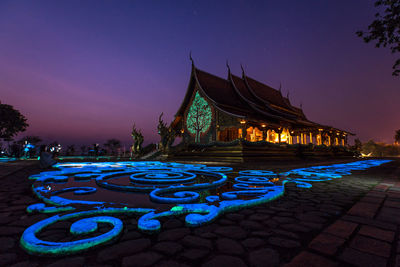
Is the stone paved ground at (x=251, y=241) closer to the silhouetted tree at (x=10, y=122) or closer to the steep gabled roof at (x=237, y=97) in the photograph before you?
the steep gabled roof at (x=237, y=97)

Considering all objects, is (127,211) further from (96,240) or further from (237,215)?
(237,215)

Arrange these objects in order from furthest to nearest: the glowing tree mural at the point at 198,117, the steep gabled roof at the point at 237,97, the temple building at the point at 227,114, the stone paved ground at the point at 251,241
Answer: the glowing tree mural at the point at 198,117, the steep gabled roof at the point at 237,97, the temple building at the point at 227,114, the stone paved ground at the point at 251,241

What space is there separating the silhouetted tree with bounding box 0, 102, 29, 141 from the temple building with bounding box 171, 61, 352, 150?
23.7 metres

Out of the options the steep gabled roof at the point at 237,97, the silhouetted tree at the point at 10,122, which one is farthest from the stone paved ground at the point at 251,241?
the silhouetted tree at the point at 10,122

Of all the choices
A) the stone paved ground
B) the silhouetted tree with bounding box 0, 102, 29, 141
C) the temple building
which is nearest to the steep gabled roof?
the temple building

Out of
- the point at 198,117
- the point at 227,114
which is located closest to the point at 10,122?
the point at 198,117

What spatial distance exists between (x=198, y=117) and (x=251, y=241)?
17.0 meters

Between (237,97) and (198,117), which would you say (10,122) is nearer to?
(198,117)

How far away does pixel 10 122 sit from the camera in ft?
84.8

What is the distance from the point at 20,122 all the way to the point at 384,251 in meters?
37.3

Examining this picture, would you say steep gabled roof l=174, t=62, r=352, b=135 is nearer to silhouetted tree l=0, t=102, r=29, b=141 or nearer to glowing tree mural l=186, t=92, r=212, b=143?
glowing tree mural l=186, t=92, r=212, b=143

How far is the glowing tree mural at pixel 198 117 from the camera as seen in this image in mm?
17459

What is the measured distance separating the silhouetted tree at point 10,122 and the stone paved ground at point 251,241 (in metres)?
33.8

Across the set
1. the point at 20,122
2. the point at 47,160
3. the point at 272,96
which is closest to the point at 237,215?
the point at 47,160
